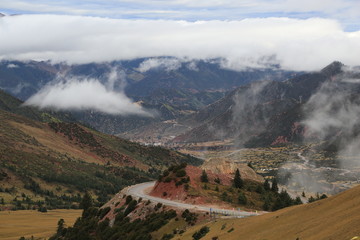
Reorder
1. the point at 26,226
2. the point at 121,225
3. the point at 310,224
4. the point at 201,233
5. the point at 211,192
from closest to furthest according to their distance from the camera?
the point at 310,224
the point at 201,233
the point at 121,225
the point at 211,192
the point at 26,226

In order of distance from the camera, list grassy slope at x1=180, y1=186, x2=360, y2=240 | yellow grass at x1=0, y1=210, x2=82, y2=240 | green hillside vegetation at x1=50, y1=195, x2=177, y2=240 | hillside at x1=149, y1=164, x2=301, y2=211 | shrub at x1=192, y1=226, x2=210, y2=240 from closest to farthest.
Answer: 1. grassy slope at x1=180, y1=186, x2=360, y2=240
2. shrub at x1=192, y1=226, x2=210, y2=240
3. green hillside vegetation at x1=50, y1=195, x2=177, y2=240
4. hillside at x1=149, y1=164, x2=301, y2=211
5. yellow grass at x1=0, y1=210, x2=82, y2=240

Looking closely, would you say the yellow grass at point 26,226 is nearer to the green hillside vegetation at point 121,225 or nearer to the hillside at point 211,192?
the green hillside vegetation at point 121,225

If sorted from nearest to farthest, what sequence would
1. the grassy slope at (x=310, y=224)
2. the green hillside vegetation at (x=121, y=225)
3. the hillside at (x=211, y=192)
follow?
the grassy slope at (x=310, y=224) < the green hillside vegetation at (x=121, y=225) < the hillside at (x=211, y=192)

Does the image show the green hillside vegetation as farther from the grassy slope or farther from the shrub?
the grassy slope

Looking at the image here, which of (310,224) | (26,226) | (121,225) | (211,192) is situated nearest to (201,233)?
(310,224)

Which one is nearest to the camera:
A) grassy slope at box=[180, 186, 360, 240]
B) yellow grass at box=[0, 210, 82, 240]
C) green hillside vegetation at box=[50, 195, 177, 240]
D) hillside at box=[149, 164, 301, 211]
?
grassy slope at box=[180, 186, 360, 240]

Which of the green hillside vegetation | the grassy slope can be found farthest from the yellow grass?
A: the grassy slope

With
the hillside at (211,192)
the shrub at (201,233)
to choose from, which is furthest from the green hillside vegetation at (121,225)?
the shrub at (201,233)

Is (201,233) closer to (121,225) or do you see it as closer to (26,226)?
(121,225)

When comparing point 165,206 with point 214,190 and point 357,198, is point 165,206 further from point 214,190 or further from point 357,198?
point 357,198
